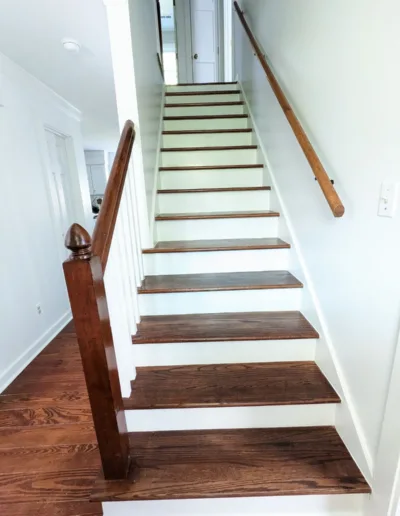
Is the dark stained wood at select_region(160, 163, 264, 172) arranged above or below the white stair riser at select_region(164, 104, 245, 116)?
below

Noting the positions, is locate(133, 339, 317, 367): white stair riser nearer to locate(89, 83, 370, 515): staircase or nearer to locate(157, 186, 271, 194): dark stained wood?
locate(89, 83, 370, 515): staircase

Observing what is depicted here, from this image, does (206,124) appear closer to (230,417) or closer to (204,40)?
(230,417)

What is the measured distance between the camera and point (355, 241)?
104 centimetres

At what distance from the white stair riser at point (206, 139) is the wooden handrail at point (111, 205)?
119 centimetres

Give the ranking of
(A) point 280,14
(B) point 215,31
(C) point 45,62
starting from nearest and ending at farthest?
(A) point 280,14 → (C) point 45,62 → (B) point 215,31

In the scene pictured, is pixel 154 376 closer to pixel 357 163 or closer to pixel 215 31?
pixel 357 163

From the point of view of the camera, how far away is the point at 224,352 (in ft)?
4.50

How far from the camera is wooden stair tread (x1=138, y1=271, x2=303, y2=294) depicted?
1.50 metres

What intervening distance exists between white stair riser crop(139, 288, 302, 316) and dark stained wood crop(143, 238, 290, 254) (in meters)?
0.29

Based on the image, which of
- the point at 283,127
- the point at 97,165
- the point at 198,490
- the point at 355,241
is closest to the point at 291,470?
the point at 198,490

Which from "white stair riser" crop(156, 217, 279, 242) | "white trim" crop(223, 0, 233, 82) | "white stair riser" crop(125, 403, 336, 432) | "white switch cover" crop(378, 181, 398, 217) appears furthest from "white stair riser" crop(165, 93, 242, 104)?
"white stair riser" crop(125, 403, 336, 432)

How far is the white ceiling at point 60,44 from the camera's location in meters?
1.53

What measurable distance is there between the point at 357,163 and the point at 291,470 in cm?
118

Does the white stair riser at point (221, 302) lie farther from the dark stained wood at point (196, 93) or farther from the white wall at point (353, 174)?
the dark stained wood at point (196, 93)
